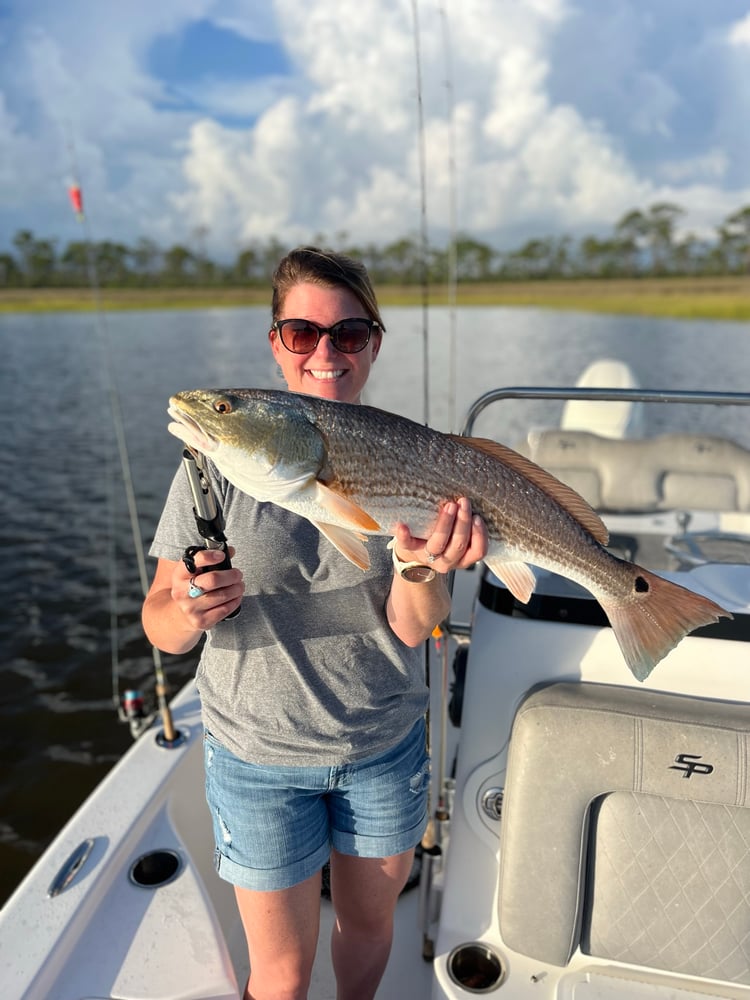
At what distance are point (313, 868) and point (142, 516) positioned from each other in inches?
425

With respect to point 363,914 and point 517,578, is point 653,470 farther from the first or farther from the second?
point 363,914

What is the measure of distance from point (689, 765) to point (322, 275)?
186 centimetres

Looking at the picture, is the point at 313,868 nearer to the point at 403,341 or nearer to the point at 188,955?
the point at 188,955

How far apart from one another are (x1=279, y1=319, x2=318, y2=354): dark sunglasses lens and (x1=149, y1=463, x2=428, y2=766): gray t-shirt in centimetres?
42

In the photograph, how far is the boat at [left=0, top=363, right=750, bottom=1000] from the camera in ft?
6.93

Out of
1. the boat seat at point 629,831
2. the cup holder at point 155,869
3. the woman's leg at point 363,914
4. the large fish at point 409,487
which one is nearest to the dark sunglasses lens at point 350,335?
the large fish at point 409,487

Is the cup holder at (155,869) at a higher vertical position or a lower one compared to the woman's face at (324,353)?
lower

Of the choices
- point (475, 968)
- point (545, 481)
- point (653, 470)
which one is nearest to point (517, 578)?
point (545, 481)

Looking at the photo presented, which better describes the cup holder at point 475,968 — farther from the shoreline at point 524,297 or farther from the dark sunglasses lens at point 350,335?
the shoreline at point 524,297

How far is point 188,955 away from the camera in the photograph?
2246mm

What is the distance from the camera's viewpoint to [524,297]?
213ft

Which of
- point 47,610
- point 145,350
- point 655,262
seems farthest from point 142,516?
point 655,262

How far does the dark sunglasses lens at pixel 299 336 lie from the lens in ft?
6.05

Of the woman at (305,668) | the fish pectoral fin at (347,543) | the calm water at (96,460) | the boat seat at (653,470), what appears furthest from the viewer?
the calm water at (96,460)
